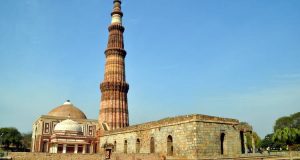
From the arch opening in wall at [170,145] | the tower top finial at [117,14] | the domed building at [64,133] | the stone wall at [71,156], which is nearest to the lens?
the stone wall at [71,156]

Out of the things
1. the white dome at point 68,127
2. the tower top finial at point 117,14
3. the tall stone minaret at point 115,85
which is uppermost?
the tower top finial at point 117,14

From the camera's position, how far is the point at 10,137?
170 ft

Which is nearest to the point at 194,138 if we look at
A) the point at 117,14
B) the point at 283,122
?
the point at 117,14

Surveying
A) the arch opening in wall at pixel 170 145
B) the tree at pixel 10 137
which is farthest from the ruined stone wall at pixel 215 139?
the tree at pixel 10 137

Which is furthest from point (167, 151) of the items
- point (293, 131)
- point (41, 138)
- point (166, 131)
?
point (41, 138)

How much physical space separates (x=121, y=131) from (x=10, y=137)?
31548 mm

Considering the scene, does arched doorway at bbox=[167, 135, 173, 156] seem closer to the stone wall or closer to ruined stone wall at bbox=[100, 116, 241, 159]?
ruined stone wall at bbox=[100, 116, 241, 159]

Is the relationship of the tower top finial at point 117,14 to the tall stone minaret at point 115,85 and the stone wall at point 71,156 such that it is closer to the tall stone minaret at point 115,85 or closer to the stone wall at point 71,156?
the tall stone minaret at point 115,85

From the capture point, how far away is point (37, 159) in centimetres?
2077

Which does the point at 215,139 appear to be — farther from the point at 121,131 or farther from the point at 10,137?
the point at 10,137

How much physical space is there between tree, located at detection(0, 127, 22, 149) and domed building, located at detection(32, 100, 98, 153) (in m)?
15.4

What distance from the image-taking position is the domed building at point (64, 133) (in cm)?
3250

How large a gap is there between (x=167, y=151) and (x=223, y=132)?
4.51 metres

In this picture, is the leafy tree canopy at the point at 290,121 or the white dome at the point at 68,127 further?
the leafy tree canopy at the point at 290,121
